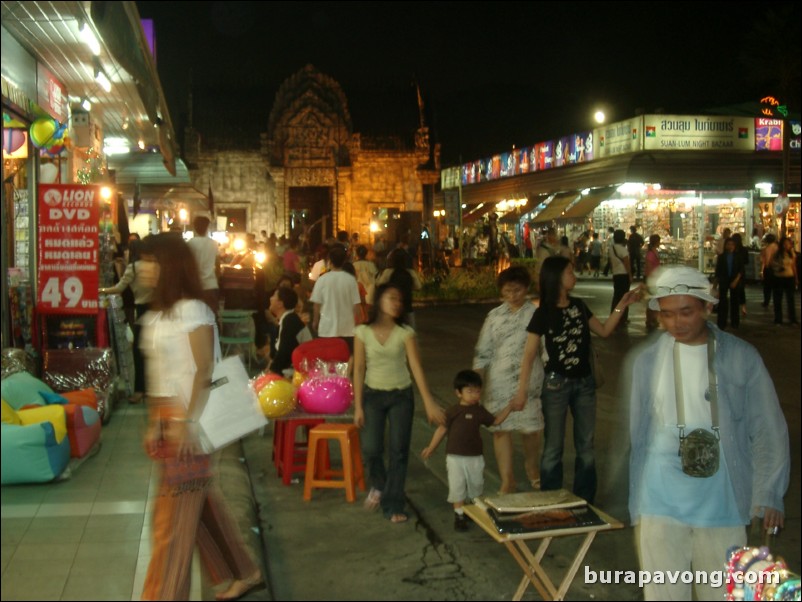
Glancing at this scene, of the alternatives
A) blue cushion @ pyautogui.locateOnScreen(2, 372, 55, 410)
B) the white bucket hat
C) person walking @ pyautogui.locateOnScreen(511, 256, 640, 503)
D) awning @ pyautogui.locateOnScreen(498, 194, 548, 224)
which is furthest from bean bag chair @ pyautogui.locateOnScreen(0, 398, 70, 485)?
awning @ pyautogui.locateOnScreen(498, 194, 548, 224)

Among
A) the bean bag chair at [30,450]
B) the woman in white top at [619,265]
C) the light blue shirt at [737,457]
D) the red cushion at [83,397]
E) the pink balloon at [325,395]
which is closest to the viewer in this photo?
the light blue shirt at [737,457]

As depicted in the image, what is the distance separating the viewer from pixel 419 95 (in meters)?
35.6

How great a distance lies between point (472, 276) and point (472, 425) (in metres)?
16.5

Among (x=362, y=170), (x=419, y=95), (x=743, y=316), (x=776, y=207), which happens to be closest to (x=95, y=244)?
(x=743, y=316)

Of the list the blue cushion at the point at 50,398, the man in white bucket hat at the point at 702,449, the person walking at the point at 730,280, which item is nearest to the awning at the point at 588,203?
the person walking at the point at 730,280

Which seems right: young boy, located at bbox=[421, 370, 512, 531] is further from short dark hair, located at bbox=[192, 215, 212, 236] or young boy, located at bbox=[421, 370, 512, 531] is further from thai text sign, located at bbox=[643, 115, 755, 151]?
thai text sign, located at bbox=[643, 115, 755, 151]

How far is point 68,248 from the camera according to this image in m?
9.19

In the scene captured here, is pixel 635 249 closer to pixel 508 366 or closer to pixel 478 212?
pixel 478 212

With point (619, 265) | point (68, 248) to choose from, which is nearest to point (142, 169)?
point (619, 265)

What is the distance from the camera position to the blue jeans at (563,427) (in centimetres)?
625

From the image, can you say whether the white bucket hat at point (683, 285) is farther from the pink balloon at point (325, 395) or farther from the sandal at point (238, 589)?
the pink balloon at point (325, 395)

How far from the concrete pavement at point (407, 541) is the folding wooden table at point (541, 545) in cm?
29

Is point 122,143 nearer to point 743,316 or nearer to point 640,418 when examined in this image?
point 743,316

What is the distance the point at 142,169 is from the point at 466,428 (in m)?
16.7
